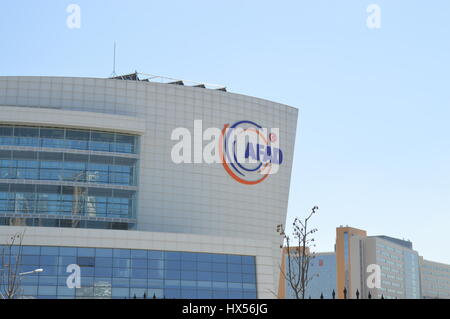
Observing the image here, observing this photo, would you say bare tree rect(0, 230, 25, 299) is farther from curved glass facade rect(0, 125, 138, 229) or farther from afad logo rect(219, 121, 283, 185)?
afad logo rect(219, 121, 283, 185)

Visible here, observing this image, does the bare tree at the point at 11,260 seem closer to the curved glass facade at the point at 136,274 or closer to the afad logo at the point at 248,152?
the curved glass facade at the point at 136,274

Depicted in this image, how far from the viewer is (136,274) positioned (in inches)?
2699

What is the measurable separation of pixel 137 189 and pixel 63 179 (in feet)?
27.7

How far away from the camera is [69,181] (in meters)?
76.6

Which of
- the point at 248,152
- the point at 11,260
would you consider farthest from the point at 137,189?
the point at 11,260

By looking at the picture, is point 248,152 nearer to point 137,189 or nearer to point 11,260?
point 137,189

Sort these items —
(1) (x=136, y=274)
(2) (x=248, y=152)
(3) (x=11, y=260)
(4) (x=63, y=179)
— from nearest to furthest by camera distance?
(3) (x=11, y=260), (1) (x=136, y=274), (4) (x=63, y=179), (2) (x=248, y=152)

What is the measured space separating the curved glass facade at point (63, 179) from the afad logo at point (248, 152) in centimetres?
1238

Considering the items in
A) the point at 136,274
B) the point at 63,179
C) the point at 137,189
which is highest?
the point at 63,179

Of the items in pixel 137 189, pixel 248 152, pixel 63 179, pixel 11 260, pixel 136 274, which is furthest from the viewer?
pixel 248 152

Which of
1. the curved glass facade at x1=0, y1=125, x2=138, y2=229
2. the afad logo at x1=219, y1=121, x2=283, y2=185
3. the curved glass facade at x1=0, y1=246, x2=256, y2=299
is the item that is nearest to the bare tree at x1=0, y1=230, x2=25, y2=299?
the curved glass facade at x1=0, y1=246, x2=256, y2=299
